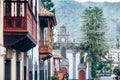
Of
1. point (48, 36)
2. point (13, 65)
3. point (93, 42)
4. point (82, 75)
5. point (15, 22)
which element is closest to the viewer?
point (15, 22)

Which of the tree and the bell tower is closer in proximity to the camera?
the tree

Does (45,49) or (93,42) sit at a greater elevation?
(93,42)

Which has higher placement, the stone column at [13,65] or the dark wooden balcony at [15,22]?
the dark wooden balcony at [15,22]

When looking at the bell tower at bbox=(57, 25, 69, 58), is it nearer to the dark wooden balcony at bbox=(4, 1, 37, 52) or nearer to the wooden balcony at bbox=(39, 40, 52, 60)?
the wooden balcony at bbox=(39, 40, 52, 60)

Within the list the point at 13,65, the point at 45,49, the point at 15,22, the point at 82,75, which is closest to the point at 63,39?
the point at 82,75

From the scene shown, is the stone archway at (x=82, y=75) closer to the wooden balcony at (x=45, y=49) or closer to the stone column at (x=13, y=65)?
the wooden balcony at (x=45, y=49)

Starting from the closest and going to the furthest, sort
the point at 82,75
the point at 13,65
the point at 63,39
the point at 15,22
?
the point at 15,22 < the point at 13,65 < the point at 82,75 < the point at 63,39

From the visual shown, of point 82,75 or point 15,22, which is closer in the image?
point 15,22

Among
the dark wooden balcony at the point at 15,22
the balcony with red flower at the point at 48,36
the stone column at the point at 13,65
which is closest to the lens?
the dark wooden balcony at the point at 15,22

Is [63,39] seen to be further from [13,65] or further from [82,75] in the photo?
[13,65]

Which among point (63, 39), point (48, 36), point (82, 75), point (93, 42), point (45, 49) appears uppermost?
→ point (63, 39)

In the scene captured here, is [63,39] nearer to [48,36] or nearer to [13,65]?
[48,36]

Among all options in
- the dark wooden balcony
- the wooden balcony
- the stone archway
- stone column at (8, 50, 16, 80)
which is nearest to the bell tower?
the stone archway

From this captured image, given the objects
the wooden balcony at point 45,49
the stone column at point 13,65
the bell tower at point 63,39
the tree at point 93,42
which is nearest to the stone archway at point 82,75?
the tree at point 93,42
